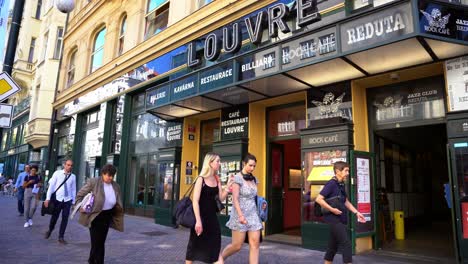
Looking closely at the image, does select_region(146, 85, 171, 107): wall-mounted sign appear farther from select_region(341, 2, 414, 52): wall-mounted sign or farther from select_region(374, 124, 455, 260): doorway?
select_region(374, 124, 455, 260): doorway

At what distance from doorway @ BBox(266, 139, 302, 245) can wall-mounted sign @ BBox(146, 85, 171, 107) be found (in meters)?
3.18

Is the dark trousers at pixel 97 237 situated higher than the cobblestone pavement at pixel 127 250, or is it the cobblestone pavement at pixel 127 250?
the dark trousers at pixel 97 237

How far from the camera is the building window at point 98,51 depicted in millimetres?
18041

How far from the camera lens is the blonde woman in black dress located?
423cm

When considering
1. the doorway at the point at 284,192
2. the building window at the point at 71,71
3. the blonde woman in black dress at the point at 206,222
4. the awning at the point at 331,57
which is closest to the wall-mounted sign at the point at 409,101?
the awning at the point at 331,57

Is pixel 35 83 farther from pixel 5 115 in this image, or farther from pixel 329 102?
pixel 329 102

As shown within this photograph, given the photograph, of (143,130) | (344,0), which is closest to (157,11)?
(143,130)

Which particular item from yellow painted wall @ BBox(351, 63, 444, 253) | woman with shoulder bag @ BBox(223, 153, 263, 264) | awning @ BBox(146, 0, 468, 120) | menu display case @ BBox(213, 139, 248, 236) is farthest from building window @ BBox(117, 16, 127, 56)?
woman with shoulder bag @ BBox(223, 153, 263, 264)

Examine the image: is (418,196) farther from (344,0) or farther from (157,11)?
(157,11)

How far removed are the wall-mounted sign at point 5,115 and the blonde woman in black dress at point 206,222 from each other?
166 inches

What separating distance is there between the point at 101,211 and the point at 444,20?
5.73 metres

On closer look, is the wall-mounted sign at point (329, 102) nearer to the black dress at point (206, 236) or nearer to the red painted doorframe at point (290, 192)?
the red painted doorframe at point (290, 192)

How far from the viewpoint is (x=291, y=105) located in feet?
30.8

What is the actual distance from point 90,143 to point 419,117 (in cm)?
1479
